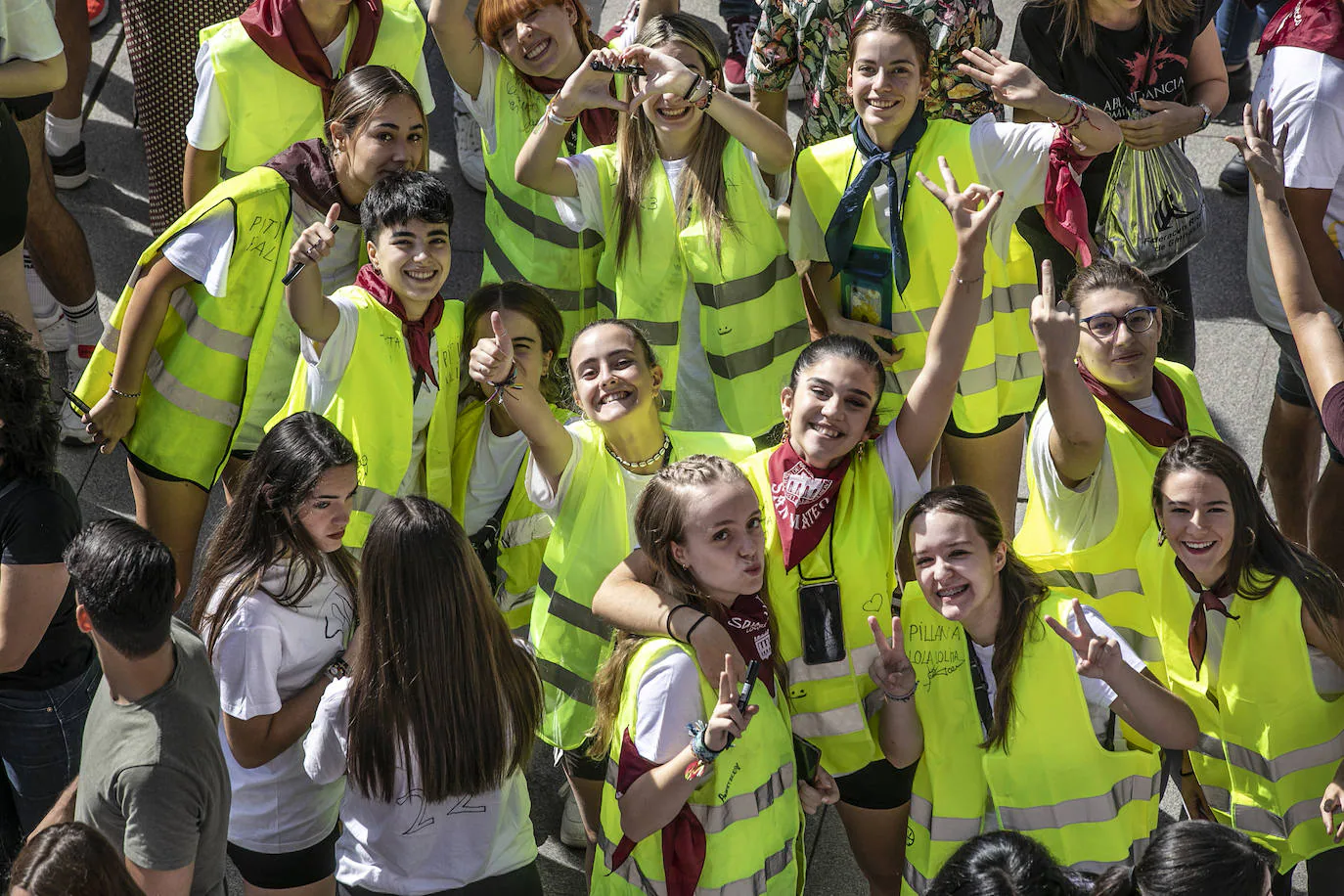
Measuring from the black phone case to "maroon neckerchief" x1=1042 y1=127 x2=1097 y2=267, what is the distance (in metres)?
1.22

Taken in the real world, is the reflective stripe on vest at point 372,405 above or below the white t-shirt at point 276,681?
above

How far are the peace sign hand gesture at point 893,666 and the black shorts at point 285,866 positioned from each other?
4.28 ft

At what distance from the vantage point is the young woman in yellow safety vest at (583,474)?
11.4ft

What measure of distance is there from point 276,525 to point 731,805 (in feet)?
3.74

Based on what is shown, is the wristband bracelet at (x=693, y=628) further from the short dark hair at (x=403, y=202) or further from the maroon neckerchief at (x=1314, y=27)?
the maroon neckerchief at (x=1314, y=27)

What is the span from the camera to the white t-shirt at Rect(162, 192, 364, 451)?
148 inches

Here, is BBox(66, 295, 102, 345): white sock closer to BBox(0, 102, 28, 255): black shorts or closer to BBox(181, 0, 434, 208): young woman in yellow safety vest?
BBox(0, 102, 28, 255): black shorts

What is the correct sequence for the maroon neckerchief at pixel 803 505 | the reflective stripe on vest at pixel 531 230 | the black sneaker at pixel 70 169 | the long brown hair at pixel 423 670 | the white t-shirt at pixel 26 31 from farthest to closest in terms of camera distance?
1. the black sneaker at pixel 70 169
2. the white t-shirt at pixel 26 31
3. the reflective stripe on vest at pixel 531 230
4. the maroon neckerchief at pixel 803 505
5. the long brown hair at pixel 423 670

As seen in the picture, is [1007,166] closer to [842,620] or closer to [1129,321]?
[1129,321]

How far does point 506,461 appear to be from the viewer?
3.86 m

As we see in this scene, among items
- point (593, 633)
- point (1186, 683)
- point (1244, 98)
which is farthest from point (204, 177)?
point (1244, 98)

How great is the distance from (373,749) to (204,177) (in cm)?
205

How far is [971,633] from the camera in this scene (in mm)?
3115

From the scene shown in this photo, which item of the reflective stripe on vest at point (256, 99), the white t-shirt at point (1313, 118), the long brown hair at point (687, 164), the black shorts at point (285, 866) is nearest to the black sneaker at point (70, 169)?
the reflective stripe on vest at point (256, 99)
